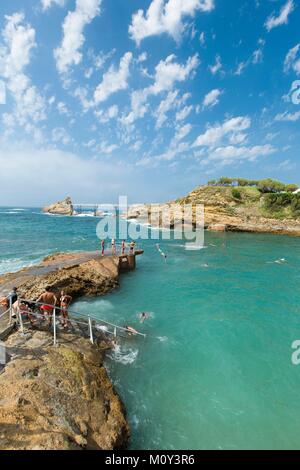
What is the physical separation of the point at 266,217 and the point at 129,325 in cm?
5717

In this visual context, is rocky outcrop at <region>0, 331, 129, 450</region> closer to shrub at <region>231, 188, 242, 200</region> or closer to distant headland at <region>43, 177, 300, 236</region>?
distant headland at <region>43, 177, 300, 236</region>

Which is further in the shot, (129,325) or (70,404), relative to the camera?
(129,325)

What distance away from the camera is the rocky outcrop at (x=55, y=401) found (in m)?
5.00

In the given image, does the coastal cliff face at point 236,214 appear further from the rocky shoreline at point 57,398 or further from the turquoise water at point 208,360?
the rocky shoreline at point 57,398

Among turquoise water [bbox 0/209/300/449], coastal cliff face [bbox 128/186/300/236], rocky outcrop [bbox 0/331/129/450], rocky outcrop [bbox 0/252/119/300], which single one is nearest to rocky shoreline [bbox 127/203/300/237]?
coastal cliff face [bbox 128/186/300/236]

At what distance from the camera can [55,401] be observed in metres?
6.19

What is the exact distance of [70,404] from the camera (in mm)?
6301

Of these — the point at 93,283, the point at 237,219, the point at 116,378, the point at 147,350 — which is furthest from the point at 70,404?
A: the point at 237,219

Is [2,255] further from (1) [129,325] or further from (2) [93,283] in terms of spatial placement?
(1) [129,325]

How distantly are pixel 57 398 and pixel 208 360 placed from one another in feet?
23.4

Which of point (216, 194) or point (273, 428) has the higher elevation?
point (216, 194)

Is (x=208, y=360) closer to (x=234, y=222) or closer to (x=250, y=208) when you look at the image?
(x=234, y=222)

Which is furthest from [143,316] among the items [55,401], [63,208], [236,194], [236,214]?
[63,208]
